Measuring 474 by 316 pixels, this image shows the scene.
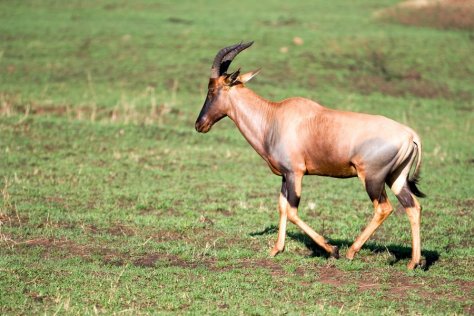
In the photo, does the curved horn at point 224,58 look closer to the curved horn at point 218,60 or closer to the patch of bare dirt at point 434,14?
the curved horn at point 218,60

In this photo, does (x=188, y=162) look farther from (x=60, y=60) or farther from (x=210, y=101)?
(x=60, y=60)

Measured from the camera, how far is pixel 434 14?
3647cm

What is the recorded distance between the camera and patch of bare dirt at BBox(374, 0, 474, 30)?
35.5m

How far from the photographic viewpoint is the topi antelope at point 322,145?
1019cm

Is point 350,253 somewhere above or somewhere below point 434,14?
above

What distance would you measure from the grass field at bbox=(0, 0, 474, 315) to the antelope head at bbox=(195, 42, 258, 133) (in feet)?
5.65

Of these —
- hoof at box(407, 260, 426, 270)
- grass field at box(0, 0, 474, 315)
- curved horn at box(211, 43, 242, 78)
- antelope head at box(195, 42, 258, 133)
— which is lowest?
grass field at box(0, 0, 474, 315)

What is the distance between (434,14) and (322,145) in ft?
91.2

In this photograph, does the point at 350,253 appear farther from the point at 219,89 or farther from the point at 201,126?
the point at 219,89

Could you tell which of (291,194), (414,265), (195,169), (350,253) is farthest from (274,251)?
(195,169)

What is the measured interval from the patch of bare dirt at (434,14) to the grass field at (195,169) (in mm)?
738

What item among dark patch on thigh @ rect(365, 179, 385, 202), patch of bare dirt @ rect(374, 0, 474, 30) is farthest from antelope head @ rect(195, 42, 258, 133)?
patch of bare dirt @ rect(374, 0, 474, 30)

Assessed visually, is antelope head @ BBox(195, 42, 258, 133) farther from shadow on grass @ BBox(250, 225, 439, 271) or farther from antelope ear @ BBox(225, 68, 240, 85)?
shadow on grass @ BBox(250, 225, 439, 271)

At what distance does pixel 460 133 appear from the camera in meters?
21.8
